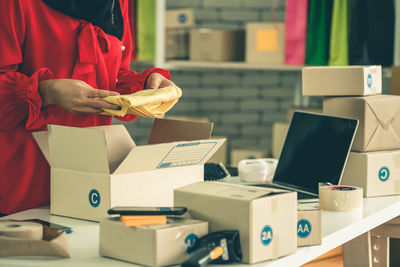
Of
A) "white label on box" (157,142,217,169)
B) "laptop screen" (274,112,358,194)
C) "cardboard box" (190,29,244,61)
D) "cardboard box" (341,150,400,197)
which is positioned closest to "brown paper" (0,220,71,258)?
"white label on box" (157,142,217,169)

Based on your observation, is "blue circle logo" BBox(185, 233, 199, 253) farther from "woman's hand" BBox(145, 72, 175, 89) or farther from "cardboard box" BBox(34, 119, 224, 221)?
"woman's hand" BBox(145, 72, 175, 89)

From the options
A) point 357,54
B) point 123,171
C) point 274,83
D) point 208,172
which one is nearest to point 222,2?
point 274,83

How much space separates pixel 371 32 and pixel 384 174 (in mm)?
1484

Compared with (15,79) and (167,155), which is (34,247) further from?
(15,79)

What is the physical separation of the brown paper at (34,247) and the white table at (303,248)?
0.01m

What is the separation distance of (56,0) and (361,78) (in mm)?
857

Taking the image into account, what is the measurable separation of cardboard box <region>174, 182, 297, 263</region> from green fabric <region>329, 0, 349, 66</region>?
2119mm

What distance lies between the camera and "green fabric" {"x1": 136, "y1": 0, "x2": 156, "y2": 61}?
12.4 ft

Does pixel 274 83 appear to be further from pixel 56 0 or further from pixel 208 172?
pixel 56 0

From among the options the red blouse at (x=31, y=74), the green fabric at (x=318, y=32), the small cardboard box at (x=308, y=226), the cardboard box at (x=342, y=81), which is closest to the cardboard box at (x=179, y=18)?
the green fabric at (x=318, y=32)

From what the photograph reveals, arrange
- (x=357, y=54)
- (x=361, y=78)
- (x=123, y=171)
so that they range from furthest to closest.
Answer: (x=357, y=54) < (x=361, y=78) < (x=123, y=171)

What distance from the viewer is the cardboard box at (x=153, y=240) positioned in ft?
3.53

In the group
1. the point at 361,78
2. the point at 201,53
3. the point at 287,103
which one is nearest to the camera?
the point at 361,78

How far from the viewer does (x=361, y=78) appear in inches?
71.2
